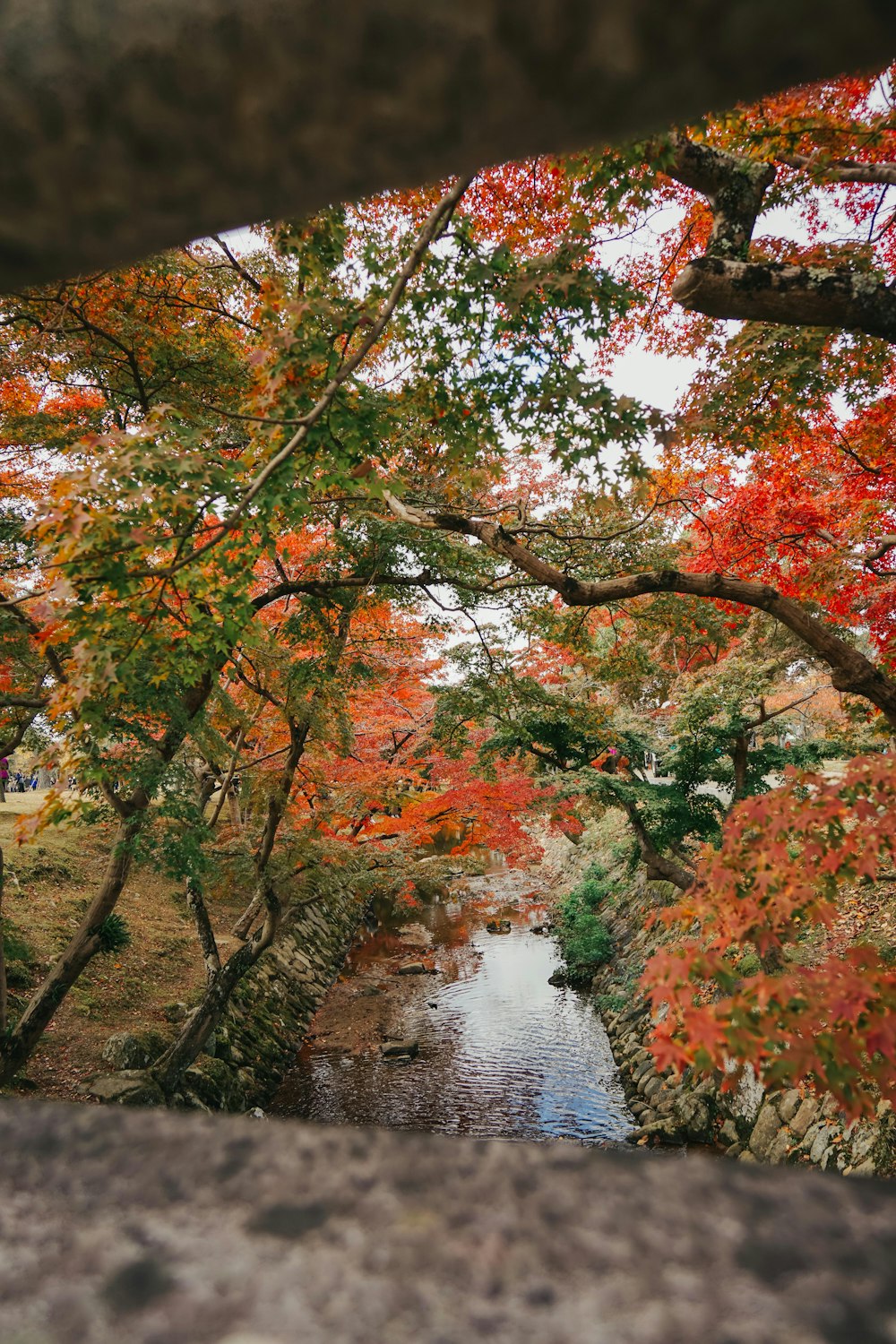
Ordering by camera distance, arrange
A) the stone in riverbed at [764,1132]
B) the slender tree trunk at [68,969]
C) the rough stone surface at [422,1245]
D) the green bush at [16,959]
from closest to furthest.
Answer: the rough stone surface at [422,1245] < the slender tree trunk at [68,969] < the stone in riverbed at [764,1132] < the green bush at [16,959]

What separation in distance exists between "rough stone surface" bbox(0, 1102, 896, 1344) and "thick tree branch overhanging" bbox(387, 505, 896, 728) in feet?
14.7

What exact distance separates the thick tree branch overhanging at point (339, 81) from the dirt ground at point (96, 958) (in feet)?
24.1

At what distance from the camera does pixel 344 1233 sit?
562mm

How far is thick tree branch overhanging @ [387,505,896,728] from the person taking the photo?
Result: 4430 millimetres

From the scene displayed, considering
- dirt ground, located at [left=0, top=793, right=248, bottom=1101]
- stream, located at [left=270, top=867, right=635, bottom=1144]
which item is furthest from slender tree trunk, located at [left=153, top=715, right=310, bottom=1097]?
stream, located at [left=270, top=867, right=635, bottom=1144]

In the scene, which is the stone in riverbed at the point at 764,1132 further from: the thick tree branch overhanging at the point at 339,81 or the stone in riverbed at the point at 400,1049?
the thick tree branch overhanging at the point at 339,81

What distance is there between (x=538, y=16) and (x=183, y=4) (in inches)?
15.8

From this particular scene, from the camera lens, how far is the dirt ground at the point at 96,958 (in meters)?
7.38

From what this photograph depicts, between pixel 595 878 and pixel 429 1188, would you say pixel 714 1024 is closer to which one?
pixel 429 1188

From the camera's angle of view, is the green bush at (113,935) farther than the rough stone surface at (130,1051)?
Yes

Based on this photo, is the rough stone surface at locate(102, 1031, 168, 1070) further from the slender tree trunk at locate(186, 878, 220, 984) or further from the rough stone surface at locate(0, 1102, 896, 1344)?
the rough stone surface at locate(0, 1102, 896, 1344)

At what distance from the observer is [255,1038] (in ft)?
32.1

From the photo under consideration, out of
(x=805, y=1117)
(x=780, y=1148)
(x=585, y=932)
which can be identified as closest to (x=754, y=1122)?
(x=780, y=1148)

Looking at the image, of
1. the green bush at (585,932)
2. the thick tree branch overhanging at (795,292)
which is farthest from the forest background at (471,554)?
the green bush at (585,932)
